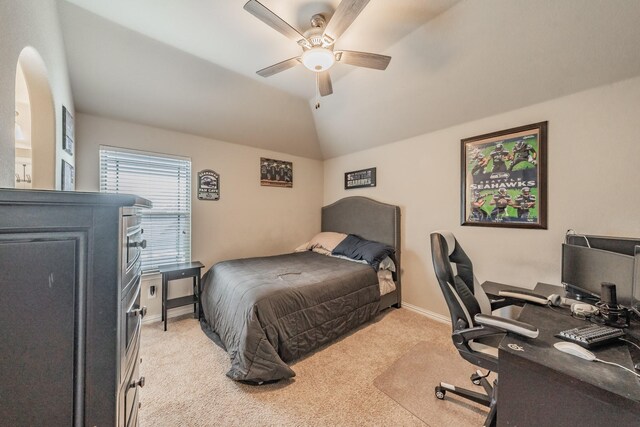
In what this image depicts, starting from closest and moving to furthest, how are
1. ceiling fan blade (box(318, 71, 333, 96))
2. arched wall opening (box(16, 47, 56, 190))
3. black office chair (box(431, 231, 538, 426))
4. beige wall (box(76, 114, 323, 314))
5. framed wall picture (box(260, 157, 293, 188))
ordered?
black office chair (box(431, 231, 538, 426)), arched wall opening (box(16, 47, 56, 190)), ceiling fan blade (box(318, 71, 333, 96)), beige wall (box(76, 114, 323, 314)), framed wall picture (box(260, 157, 293, 188))

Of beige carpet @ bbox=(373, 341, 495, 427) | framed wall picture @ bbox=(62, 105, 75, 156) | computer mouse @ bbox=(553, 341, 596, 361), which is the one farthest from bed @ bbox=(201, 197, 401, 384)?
framed wall picture @ bbox=(62, 105, 75, 156)

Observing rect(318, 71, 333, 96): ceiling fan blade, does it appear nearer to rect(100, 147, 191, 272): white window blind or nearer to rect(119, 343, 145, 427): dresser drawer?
rect(100, 147, 191, 272): white window blind

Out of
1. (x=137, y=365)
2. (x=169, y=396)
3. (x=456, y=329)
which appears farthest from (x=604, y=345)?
(x=169, y=396)

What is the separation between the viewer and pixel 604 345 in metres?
1.05

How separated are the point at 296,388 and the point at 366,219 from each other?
7.94 ft

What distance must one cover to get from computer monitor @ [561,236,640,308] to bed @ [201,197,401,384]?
5.55 ft

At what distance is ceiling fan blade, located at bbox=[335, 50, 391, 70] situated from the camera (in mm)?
1956

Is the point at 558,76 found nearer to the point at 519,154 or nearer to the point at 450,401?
the point at 519,154

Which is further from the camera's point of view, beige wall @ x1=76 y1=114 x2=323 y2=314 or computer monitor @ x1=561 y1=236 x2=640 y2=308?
beige wall @ x1=76 y1=114 x2=323 y2=314

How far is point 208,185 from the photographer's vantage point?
3354 millimetres

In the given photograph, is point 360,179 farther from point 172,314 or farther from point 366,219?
point 172,314

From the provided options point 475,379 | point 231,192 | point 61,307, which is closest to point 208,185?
point 231,192

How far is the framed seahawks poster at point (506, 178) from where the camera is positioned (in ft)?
7.50

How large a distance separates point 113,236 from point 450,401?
220cm
